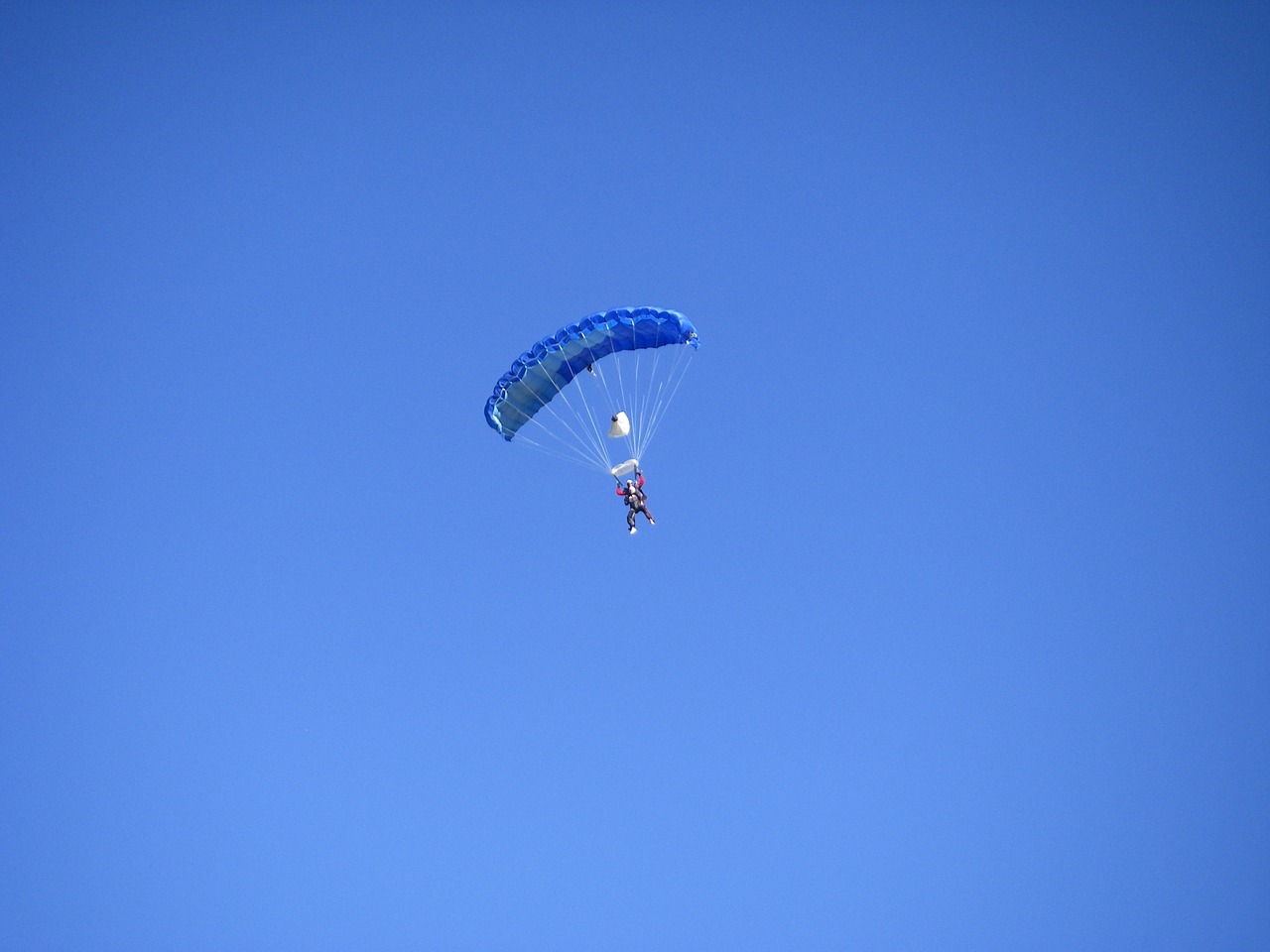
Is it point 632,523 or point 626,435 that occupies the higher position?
point 626,435

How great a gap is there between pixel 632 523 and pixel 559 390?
3.31m

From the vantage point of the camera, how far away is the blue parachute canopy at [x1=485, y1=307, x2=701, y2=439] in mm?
28562

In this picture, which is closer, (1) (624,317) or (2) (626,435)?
(1) (624,317)

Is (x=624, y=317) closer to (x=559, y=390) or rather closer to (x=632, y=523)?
(x=559, y=390)

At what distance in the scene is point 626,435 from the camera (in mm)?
30812

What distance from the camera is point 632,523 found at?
30359mm

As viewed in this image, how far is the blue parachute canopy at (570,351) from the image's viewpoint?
28562 millimetres

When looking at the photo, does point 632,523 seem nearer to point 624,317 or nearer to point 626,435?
point 626,435

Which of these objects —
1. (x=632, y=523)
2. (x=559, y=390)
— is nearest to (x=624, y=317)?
(x=559, y=390)

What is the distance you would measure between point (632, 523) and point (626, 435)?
201 cm

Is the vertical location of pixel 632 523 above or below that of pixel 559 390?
below

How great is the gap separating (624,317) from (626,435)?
3.28 metres

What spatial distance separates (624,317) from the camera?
1124 inches

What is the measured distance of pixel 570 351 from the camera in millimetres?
28922
